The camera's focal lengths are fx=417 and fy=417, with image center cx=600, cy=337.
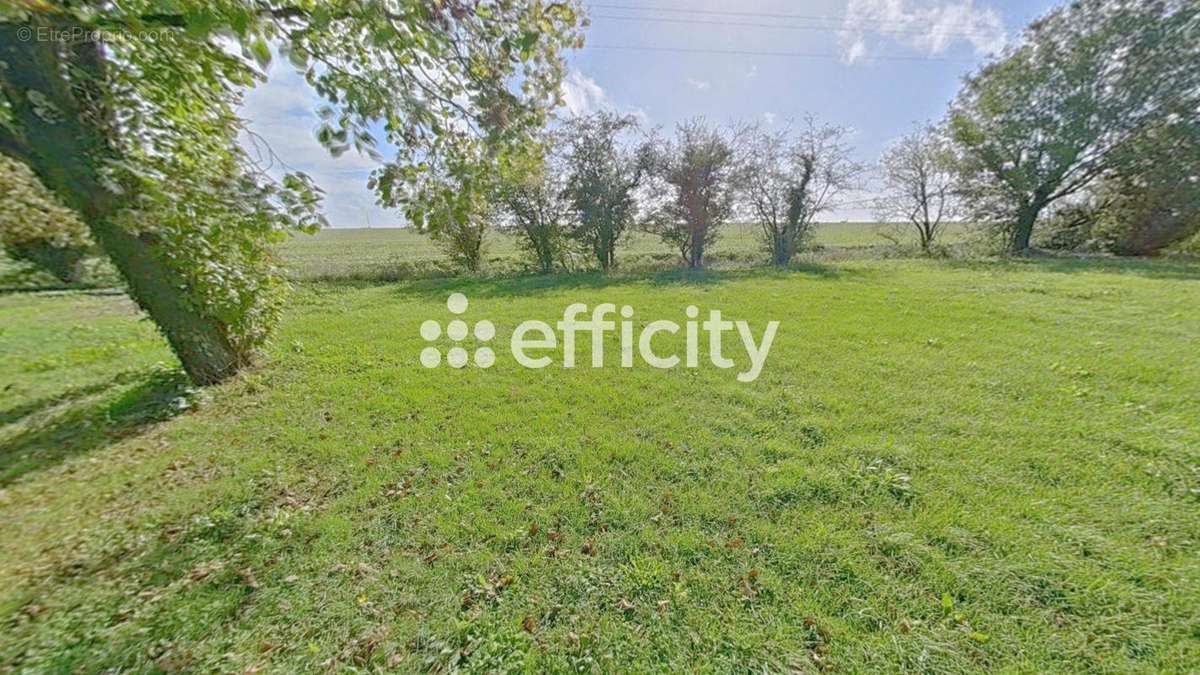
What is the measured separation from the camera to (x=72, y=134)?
145 inches

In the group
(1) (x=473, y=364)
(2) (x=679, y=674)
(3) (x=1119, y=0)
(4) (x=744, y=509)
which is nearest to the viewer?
(2) (x=679, y=674)

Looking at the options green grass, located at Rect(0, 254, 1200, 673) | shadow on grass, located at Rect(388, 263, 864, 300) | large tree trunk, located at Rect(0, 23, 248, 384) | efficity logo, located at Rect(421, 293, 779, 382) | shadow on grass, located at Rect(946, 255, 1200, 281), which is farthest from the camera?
shadow on grass, located at Rect(388, 263, 864, 300)

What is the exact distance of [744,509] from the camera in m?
2.84

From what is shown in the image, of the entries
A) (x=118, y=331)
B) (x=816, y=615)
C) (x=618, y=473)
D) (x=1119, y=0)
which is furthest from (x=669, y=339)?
(x=1119, y=0)

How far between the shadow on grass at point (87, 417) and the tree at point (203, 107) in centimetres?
109

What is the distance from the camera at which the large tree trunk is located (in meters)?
3.55

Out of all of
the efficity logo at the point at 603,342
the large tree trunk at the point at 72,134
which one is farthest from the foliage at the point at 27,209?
the efficity logo at the point at 603,342

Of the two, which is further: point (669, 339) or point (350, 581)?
point (669, 339)

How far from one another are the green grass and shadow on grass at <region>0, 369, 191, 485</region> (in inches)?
1.5

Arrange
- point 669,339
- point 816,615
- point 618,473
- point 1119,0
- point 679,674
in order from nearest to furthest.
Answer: point 679,674, point 816,615, point 618,473, point 669,339, point 1119,0

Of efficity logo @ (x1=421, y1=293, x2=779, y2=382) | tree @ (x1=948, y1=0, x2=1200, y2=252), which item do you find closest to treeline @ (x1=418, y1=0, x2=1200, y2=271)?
tree @ (x1=948, y1=0, x2=1200, y2=252)

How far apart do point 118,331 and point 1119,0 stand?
2930cm

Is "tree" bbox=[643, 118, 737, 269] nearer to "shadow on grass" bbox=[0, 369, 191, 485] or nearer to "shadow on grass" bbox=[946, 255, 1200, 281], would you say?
"shadow on grass" bbox=[946, 255, 1200, 281]

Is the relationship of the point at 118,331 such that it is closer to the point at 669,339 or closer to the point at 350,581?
the point at 350,581
